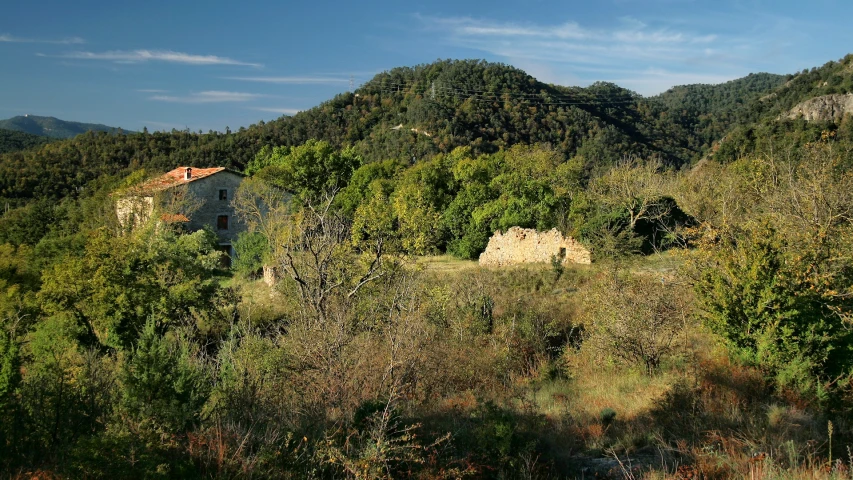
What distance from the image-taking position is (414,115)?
67.4 meters

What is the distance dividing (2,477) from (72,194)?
53.4 metres

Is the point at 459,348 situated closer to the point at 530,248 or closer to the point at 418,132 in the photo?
the point at 530,248

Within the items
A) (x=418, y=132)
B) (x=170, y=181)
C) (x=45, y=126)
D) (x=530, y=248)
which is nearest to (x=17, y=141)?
(x=170, y=181)

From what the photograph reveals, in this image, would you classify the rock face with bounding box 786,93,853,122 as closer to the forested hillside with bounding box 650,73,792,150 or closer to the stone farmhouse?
the forested hillside with bounding box 650,73,792,150

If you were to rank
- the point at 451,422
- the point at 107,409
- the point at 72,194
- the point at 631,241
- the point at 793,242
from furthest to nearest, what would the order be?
the point at 72,194, the point at 631,241, the point at 793,242, the point at 451,422, the point at 107,409

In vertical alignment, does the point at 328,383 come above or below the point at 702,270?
below

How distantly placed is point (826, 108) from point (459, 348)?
1817 inches

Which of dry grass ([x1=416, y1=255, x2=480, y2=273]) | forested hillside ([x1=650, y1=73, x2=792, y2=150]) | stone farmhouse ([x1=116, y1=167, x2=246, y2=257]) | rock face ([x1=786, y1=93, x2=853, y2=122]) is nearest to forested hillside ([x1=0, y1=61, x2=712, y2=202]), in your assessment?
forested hillside ([x1=650, y1=73, x2=792, y2=150])

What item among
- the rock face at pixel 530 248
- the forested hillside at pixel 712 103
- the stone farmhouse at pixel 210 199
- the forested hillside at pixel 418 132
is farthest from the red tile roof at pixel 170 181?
the forested hillside at pixel 712 103

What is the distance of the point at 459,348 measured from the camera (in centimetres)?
1143

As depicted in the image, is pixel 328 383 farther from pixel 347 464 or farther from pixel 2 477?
pixel 2 477

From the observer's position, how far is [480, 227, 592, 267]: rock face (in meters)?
22.9

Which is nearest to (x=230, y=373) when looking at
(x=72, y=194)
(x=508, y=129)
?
(x=72, y=194)

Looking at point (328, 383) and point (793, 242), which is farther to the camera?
point (793, 242)
